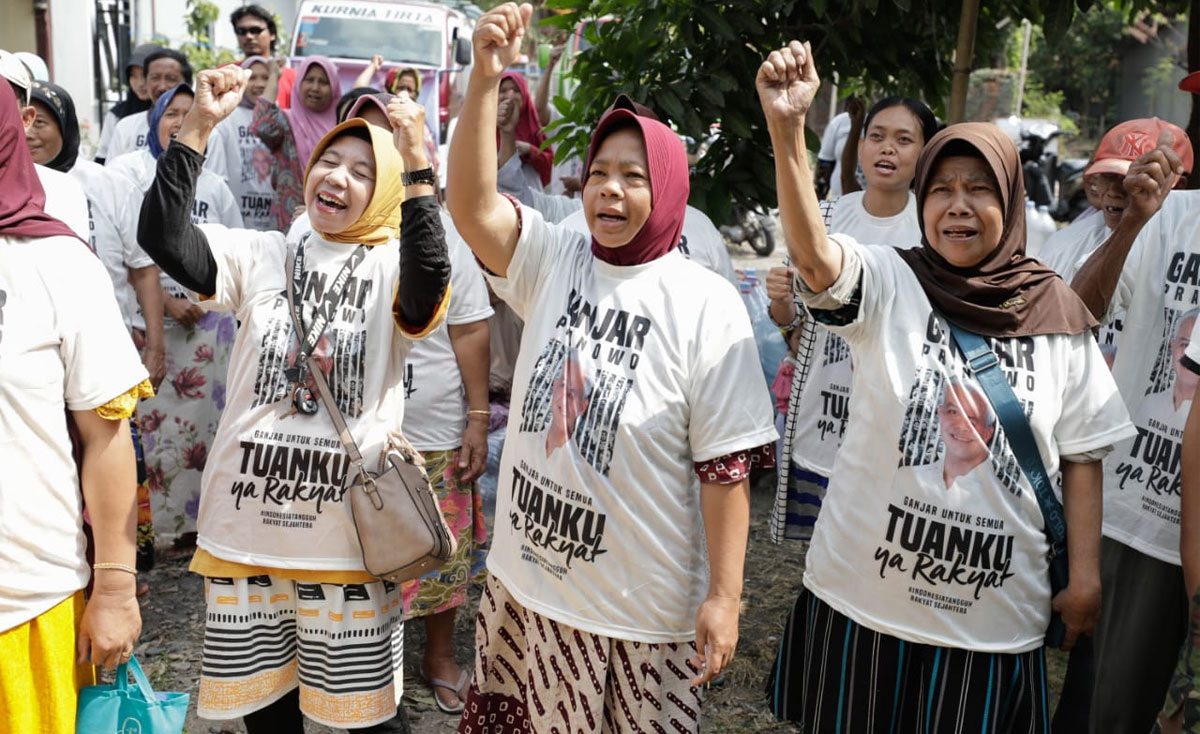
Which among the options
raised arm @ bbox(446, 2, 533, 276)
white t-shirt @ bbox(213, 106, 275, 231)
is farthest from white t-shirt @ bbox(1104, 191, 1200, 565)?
white t-shirt @ bbox(213, 106, 275, 231)

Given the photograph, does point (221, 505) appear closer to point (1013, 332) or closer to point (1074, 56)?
point (1013, 332)

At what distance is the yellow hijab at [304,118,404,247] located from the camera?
2.86 m

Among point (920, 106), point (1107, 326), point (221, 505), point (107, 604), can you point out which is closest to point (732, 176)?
point (920, 106)

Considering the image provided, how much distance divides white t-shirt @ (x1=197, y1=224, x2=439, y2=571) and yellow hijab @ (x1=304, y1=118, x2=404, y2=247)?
0.32 feet

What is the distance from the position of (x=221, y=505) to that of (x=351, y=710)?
0.60 meters

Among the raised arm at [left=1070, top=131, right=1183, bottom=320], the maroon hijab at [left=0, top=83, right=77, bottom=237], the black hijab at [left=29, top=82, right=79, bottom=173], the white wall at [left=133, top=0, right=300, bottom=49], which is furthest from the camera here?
the white wall at [left=133, top=0, right=300, bottom=49]

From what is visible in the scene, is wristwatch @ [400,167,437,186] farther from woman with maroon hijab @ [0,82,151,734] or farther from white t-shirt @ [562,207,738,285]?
white t-shirt @ [562,207,738,285]

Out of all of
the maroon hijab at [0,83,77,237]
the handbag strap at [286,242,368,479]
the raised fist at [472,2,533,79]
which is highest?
the raised fist at [472,2,533,79]

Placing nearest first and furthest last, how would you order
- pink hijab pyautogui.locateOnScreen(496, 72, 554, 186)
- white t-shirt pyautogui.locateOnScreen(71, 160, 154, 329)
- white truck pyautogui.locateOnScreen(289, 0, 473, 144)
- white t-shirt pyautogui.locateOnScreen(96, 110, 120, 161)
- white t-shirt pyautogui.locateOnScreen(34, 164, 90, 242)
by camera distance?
white t-shirt pyautogui.locateOnScreen(34, 164, 90, 242), white t-shirt pyautogui.locateOnScreen(71, 160, 154, 329), pink hijab pyautogui.locateOnScreen(496, 72, 554, 186), white t-shirt pyautogui.locateOnScreen(96, 110, 120, 161), white truck pyautogui.locateOnScreen(289, 0, 473, 144)

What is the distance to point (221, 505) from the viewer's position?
280 centimetres

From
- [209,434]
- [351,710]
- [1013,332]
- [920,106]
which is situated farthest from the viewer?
[209,434]

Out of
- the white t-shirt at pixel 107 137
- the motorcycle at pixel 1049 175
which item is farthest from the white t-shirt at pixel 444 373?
the motorcycle at pixel 1049 175

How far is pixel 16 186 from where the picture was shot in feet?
7.22

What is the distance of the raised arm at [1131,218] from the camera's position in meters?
2.67
